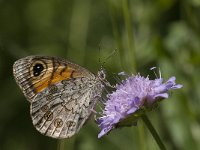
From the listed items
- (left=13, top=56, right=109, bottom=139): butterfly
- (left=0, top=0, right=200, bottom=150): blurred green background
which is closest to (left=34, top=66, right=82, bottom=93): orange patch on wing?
(left=13, top=56, right=109, bottom=139): butterfly

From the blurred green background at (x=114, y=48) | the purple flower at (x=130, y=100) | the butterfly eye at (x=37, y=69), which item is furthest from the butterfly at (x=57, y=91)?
the blurred green background at (x=114, y=48)

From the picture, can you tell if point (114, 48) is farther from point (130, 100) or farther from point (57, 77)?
point (130, 100)

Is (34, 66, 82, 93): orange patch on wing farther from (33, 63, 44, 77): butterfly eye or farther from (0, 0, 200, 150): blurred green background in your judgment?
→ (0, 0, 200, 150): blurred green background

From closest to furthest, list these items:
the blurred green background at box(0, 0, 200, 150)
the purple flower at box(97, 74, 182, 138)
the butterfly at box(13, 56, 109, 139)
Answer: the purple flower at box(97, 74, 182, 138) → the butterfly at box(13, 56, 109, 139) → the blurred green background at box(0, 0, 200, 150)

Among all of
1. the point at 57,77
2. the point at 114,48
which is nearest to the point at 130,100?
the point at 57,77

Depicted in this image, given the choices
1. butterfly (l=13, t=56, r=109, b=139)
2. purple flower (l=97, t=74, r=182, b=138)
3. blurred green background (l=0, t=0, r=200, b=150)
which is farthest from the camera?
blurred green background (l=0, t=0, r=200, b=150)

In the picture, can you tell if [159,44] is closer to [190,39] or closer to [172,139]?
[190,39]

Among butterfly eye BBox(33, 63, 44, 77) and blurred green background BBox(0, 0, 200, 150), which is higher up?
butterfly eye BBox(33, 63, 44, 77)

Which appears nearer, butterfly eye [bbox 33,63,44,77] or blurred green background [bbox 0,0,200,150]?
butterfly eye [bbox 33,63,44,77]
